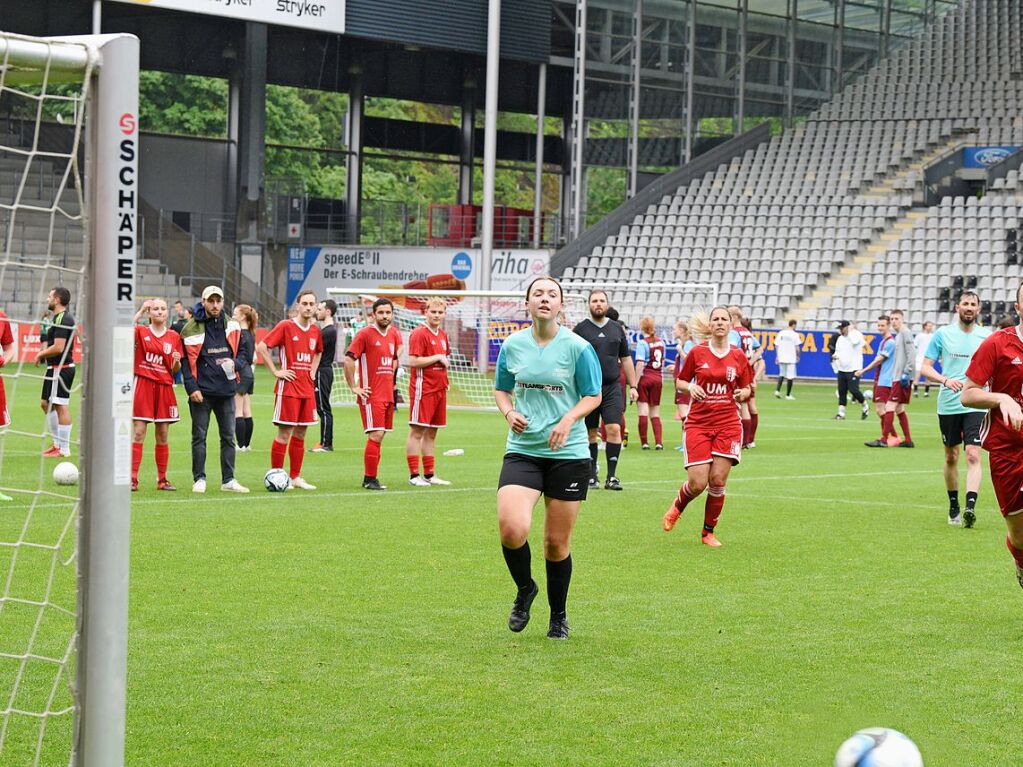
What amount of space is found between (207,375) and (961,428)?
6.92 meters

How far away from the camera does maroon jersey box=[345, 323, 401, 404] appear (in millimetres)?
14750

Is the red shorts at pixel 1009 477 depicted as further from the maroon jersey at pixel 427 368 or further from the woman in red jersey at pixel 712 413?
the maroon jersey at pixel 427 368

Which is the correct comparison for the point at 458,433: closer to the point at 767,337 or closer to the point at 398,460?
the point at 398,460

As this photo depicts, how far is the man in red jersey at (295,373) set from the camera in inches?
554

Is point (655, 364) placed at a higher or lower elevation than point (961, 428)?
higher

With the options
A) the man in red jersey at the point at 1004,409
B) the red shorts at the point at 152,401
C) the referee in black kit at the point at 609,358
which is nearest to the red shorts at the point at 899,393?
the referee in black kit at the point at 609,358

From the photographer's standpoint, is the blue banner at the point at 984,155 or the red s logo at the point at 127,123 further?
the blue banner at the point at 984,155

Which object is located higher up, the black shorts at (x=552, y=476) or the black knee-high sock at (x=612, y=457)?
the black shorts at (x=552, y=476)

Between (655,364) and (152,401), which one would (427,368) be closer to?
(152,401)

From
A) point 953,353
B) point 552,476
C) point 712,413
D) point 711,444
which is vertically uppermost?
point 953,353

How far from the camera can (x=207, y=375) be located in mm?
13867

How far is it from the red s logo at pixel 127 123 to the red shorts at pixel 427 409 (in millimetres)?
10501

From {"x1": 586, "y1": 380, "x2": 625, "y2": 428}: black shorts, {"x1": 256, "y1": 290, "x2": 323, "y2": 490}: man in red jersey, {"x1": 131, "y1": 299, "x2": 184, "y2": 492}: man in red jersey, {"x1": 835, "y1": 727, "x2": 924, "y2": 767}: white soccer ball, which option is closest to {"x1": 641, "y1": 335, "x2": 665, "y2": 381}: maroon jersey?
{"x1": 586, "y1": 380, "x2": 625, "y2": 428}: black shorts

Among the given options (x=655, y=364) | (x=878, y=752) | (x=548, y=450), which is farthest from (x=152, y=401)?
(x=878, y=752)
